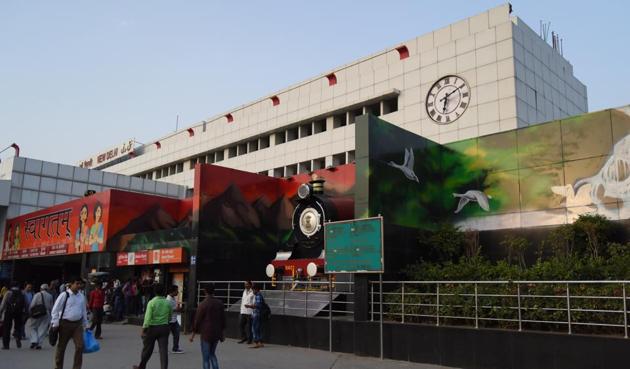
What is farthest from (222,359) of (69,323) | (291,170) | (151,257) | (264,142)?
(264,142)

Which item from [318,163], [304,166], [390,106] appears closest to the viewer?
[390,106]

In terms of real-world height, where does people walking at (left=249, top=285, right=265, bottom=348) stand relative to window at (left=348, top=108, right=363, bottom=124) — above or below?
below

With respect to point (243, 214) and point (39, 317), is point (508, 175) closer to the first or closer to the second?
point (243, 214)

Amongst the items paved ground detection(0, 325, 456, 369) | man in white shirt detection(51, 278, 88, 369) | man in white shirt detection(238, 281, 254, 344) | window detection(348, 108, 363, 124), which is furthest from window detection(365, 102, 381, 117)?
man in white shirt detection(51, 278, 88, 369)

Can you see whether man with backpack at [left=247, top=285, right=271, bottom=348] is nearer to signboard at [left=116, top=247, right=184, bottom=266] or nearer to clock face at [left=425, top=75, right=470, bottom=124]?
signboard at [left=116, top=247, right=184, bottom=266]

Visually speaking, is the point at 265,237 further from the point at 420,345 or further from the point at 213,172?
the point at 420,345

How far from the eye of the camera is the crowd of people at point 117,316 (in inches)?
361

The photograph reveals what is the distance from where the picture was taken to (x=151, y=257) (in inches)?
909

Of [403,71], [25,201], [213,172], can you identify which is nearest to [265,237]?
[213,172]

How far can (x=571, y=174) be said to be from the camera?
15.8 metres

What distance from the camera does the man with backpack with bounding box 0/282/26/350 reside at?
1341cm

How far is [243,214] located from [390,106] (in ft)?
59.5

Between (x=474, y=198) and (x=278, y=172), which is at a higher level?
(x=278, y=172)

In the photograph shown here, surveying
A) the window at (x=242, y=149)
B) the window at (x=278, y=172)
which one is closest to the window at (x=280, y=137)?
the window at (x=278, y=172)
